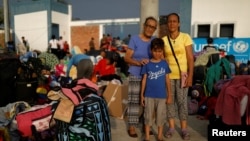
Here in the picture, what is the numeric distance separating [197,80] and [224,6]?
5.84 metres

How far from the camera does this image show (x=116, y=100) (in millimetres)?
5406

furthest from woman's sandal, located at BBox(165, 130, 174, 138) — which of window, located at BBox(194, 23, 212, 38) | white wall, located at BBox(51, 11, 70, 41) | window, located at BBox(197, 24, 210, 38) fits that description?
white wall, located at BBox(51, 11, 70, 41)

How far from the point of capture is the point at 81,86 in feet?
9.99

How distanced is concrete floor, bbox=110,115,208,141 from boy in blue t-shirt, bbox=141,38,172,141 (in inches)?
19.9

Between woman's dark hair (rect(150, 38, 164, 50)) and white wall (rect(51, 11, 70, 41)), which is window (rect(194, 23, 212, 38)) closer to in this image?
woman's dark hair (rect(150, 38, 164, 50))

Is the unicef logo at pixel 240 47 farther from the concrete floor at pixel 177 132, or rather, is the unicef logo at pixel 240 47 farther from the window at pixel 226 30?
the concrete floor at pixel 177 132

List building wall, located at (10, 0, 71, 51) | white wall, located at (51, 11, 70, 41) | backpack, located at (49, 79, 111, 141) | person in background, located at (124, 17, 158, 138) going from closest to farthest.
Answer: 1. backpack, located at (49, 79, 111, 141)
2. person in background, located at (124, 17, 158, 138)
3. building wall, located at (10, 0, 71, 51)
4. white wall, located at (51, 11, 70, 41)

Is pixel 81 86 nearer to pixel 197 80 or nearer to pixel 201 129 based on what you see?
pixel 201 129

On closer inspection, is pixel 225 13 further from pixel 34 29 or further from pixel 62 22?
pixel 34 29

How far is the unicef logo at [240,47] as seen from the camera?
32.7 ft

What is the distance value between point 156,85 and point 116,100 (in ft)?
6.22

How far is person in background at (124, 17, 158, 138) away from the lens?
12.4 ft

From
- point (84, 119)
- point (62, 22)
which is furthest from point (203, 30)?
point (62, 22)

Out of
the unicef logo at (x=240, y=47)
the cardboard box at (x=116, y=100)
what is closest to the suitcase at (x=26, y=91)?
the cardboard box at (x=116, y=100)
